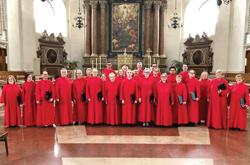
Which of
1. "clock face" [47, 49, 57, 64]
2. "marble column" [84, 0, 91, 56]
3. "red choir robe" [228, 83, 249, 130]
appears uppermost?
"marble column" [84, 0, 91, 56]

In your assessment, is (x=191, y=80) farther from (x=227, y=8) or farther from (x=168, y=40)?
(x=168, y=40)

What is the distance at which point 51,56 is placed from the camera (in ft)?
60.8

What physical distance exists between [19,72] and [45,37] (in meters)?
4.16

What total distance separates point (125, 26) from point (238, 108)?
1385 cm

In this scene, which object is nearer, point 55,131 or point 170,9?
point 55,131

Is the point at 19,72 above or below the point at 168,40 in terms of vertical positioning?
below

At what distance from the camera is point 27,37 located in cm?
1630

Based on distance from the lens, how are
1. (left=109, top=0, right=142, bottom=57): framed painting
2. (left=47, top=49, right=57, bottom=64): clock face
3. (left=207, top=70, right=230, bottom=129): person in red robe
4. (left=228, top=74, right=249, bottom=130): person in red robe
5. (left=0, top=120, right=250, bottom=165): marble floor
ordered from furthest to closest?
(left=109, top=0, right=142, bottom=57): framed painting, (left=47, top=49, right=57, bottom=64): clock face, (left=207, top=70, right=230, bottom=129): person in red robe, (left=228, top=74, right=249, bottom=130): person in red robe, (left=0, top=120, right=250, bottom=165): marble floor

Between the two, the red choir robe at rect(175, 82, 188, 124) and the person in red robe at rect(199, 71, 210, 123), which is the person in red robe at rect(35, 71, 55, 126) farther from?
the person in red robe at rect(199, 71, 210, 123)

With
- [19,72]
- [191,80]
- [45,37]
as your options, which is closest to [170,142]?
[191,80]

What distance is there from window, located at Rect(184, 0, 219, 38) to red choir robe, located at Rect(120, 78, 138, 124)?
13.5 metres

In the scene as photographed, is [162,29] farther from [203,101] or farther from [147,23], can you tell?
[203,101]

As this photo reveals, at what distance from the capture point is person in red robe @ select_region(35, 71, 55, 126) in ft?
24.1


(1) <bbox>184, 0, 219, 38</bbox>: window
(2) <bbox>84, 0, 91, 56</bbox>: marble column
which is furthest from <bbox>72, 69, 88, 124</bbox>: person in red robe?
(1) <bbox>184, 0, 219, 38</bbox>: window
